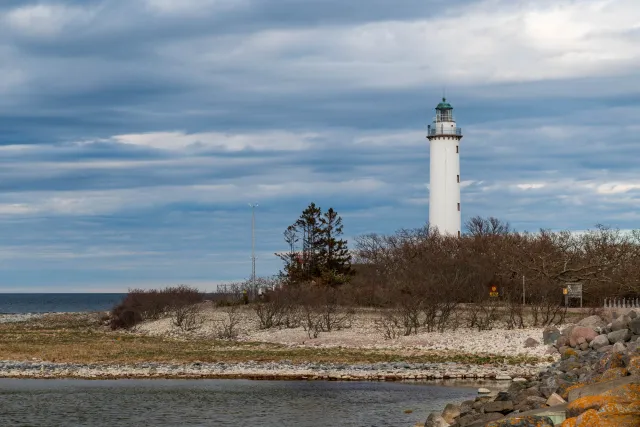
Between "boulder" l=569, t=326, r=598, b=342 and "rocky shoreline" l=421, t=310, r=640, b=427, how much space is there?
29.0 inches

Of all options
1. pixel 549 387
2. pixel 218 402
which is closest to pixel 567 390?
pixel 549 387

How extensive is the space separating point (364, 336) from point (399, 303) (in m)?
2.76

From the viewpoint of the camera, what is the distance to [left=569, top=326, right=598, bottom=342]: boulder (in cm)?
3111

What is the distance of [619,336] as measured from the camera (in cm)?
2784

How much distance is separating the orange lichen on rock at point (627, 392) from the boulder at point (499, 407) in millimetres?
5177

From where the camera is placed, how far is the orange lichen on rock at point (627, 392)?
494 inches

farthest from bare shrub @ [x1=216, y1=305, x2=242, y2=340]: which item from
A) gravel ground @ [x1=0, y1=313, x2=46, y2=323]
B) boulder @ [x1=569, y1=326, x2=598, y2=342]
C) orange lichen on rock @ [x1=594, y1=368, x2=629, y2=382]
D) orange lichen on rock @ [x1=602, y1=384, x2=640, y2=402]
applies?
orange lichen on rock @ [x1=602, y1=384, x2=640, y2=402]

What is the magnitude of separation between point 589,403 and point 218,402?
47.6ft

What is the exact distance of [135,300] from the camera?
6241cm

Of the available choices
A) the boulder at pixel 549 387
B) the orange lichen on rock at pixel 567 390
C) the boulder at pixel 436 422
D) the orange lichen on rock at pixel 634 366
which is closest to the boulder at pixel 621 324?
the boulder at pixel 549 387

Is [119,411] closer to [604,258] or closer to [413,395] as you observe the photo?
[413,395]

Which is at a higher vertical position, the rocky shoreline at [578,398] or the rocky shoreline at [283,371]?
the rocky shoreline at [578,398]

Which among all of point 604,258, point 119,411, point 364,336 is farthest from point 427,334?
point 604,258

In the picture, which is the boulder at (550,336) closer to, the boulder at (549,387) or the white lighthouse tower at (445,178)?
the boulder at (549,387)
